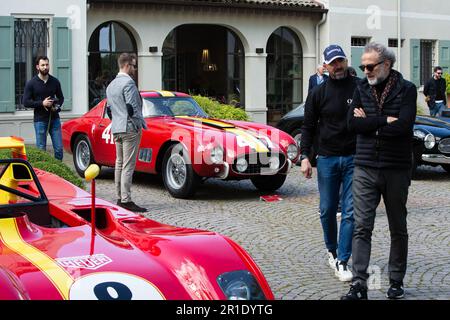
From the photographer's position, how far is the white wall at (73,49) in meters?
17.6

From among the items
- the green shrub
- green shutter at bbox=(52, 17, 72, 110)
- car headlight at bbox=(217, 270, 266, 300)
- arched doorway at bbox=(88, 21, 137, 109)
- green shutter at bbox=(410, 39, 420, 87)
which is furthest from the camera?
green shutter at bbox=(410, 39, 420, 87)

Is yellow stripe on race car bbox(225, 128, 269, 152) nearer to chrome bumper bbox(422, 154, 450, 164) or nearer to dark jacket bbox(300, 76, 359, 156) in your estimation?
chrome bumper bbox(422, 154, 450, 164)

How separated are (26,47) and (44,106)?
21.0ft

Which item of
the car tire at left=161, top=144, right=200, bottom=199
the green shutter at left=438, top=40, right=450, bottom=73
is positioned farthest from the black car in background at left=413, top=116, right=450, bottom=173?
the green shutter at left=438, top=40, right=450, bottom=73

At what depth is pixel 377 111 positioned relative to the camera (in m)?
5.61

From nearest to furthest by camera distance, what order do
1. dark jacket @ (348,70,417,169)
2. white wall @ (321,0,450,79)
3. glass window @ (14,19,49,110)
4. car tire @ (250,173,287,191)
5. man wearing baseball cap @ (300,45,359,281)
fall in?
1. dark jacket @ (348,70,417,169)
2. man wearing baseball cap @ (300,45,359,281)
3. car tire @ (250,173,287,191)
4. glass window @ (14,19,49,110)
5. white wall @ (321,0,450,79)

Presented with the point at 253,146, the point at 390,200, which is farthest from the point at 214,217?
the point at 390,200

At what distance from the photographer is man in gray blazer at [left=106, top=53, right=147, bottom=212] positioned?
31.6 feet

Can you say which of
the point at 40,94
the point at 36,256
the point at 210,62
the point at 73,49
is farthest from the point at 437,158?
the point at 210,62

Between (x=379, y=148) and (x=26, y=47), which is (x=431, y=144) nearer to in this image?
(x=379, y=148)

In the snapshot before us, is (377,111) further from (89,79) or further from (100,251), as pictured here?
(89,79)

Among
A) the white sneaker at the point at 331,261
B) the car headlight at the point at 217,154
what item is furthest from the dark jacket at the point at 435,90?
the white sneaker at the point at 331,261

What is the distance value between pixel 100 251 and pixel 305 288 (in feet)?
8.52

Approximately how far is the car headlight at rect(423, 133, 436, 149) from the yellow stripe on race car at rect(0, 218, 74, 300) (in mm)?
9610
